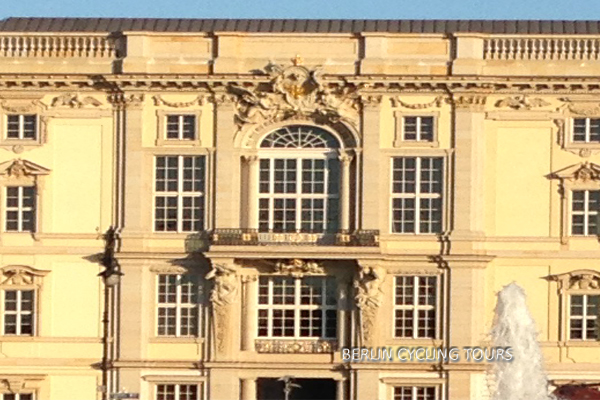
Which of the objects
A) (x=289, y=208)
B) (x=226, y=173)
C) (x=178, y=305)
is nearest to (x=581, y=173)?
(x=289, y=208)

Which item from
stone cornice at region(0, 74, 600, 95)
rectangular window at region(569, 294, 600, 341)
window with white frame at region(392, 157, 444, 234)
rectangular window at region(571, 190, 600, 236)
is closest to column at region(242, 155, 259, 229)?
stone cornice at region(0, 74, 600, 95)

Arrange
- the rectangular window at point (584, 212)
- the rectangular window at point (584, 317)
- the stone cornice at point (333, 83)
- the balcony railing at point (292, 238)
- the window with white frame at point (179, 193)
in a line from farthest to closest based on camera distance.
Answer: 1. the window with white frame at point (179, 193)
2. the rectangular window at point (584, 212)
3. the rectangular window at point (584, 317)
4. the stone cornice at point (333, 83)
5. the balcony railing at point (292, 238)

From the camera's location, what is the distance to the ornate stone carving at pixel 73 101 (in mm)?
84438

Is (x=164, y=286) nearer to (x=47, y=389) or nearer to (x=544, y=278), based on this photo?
(x=47, y=389)

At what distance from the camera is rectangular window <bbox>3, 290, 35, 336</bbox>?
84250 millimetres

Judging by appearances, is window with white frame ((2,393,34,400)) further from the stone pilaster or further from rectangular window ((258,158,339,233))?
the stone pilaster

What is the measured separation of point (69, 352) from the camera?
276 ft

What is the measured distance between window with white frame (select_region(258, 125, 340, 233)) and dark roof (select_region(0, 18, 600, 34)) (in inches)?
225

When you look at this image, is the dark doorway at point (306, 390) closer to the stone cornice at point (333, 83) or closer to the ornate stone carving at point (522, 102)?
the stone cornice at point (333, 83)

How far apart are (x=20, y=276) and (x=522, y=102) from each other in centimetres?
1535

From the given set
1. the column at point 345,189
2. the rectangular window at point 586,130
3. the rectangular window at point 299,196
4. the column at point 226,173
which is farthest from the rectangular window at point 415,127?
the column at point 226,173

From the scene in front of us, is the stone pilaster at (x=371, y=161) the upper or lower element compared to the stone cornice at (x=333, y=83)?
lower

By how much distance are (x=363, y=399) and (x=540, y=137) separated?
9.11m

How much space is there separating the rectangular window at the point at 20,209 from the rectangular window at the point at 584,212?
15663mm
